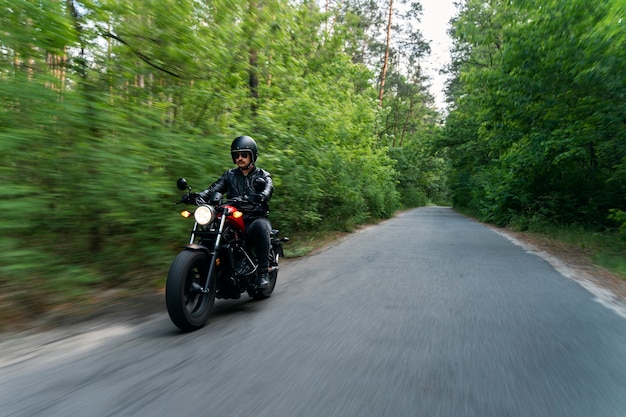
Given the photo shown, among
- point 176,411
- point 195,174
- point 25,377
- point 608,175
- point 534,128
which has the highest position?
→ point 534,128

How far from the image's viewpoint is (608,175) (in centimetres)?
1209

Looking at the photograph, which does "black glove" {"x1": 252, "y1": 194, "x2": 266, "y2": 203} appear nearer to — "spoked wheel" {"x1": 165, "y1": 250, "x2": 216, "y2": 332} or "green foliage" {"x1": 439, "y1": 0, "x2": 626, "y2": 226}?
"spoked wheel" {"x1": 165, "y1": 250, "x2": 216, "y2": 332}

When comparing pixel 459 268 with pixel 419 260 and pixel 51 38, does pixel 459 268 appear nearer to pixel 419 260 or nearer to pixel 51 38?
pixel 419 260

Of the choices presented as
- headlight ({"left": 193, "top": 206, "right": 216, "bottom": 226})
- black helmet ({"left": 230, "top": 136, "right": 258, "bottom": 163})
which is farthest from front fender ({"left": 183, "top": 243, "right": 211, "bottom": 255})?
black helmet ({"left": 230, "top": 136, "right": 258, "bottom": 163})

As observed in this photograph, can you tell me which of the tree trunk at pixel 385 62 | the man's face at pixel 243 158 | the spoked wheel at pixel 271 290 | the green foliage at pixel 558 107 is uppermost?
the tree trunk at pixel 385 62

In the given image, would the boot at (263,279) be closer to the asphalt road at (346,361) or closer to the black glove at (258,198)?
the asphalt road at (346,361)

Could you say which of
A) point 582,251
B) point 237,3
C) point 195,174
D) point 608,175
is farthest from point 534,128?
point 195,174

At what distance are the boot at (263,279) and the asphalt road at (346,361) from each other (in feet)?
0.89

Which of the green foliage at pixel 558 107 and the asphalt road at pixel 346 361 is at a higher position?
the green foliage at pixel 558 107

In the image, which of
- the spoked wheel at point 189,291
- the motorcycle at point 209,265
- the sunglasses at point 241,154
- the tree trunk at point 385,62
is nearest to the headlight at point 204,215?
the motorcycle at point 209,265

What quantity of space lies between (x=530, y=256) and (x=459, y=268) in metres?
2.76

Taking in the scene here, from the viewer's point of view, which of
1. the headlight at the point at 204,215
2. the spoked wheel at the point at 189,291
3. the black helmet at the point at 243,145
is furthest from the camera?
the black helmet at the point at 243,145

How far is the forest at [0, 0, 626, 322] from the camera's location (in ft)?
12.1

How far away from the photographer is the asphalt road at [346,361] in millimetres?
2268
